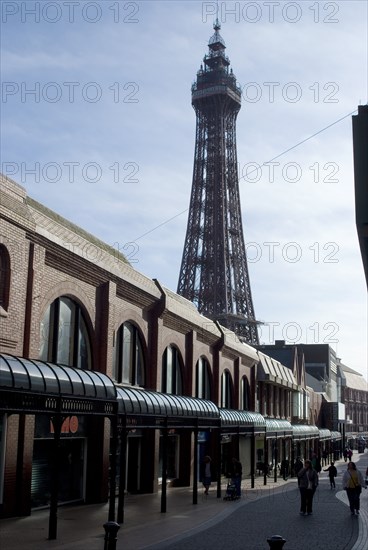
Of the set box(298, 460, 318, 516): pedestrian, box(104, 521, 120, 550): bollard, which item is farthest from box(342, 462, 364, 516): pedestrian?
box(104, 521, 120, 550): bollard

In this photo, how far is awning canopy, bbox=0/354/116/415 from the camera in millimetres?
14508

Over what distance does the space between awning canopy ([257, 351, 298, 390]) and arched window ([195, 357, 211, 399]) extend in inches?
435

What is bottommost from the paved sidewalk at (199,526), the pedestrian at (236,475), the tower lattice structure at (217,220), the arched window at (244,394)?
the paved sidewalk at (199,526)

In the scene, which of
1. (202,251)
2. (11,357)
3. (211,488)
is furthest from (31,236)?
(202,251)

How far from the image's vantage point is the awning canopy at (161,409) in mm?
19828

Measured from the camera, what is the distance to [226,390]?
40.8 m

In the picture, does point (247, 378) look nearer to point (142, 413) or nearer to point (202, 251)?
point (142, 413)

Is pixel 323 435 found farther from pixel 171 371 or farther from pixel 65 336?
pixel 65 336

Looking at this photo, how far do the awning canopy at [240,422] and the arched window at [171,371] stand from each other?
8.53ft

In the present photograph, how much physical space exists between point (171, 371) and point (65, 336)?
1043 centimetres

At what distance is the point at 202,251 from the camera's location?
335 ft

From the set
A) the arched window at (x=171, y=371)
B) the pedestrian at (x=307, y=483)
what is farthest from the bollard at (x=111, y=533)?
the arched window at (x=171, y=371)

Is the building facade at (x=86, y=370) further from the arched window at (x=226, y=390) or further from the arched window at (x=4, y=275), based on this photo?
the arched window at (x=226, y=390)

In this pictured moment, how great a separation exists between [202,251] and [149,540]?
87.1 metres
